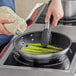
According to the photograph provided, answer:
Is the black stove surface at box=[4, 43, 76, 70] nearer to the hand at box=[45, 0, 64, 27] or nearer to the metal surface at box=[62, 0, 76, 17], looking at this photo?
the hand at box=[45, 0, 64, 27]

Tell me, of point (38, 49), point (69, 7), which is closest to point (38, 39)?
point (38, 49)

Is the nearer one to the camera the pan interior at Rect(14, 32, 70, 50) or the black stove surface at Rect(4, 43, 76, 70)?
the black stove surface at Rect(4, 43, 76, 70)

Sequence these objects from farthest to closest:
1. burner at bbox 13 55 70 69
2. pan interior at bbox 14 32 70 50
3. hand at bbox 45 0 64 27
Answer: hand at bbox 45 0 64 27 → pan interior at bbox 14 32 70 50 → burner at bbox 13 55 70 69

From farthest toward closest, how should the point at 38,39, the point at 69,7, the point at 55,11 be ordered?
the point at 69,7 < the point at 55,11 < the point at 38,39

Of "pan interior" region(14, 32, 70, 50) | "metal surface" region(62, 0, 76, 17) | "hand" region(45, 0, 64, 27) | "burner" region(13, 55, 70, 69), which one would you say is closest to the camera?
"burner" region(13, 55, 70, 69)

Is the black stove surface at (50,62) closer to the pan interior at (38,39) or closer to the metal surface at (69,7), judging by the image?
the pan interior at (38,39)

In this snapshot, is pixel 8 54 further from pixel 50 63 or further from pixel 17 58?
pixel 50 63

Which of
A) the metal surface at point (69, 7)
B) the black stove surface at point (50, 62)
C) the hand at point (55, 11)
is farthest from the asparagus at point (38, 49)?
the metal surface at point (69, 7)

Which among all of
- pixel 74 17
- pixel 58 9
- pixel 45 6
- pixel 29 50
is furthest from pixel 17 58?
pixel 45 6

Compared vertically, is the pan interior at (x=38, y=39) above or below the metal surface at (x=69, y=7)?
above

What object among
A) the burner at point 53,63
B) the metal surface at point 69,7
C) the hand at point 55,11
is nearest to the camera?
the burner at point 53,63

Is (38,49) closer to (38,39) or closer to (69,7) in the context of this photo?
(38,39)

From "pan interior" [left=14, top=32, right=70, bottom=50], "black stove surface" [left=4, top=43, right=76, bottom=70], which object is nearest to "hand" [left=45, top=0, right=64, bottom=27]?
"pan interior" [left=14, top=32, right=70, bottom=50]

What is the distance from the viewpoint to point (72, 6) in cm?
149
